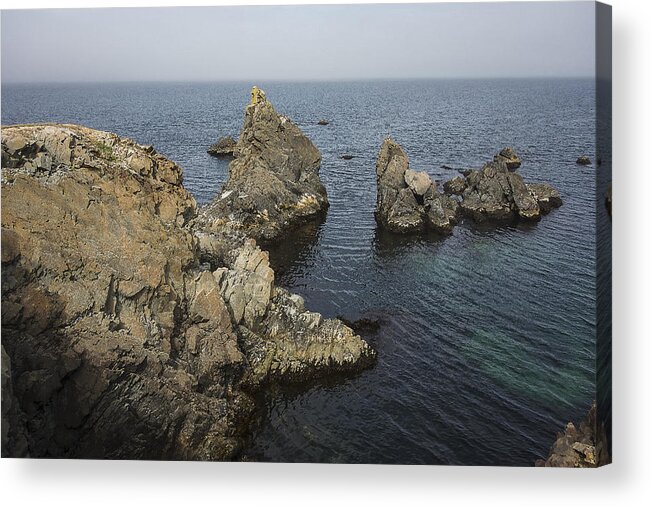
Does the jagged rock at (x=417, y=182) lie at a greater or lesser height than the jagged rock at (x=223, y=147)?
lesser

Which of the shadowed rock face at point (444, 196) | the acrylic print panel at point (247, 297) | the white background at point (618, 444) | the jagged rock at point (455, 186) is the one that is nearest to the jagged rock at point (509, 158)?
the shadowed rock face at point (444, 196)

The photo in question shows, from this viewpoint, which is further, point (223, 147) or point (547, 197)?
point (223, 147)

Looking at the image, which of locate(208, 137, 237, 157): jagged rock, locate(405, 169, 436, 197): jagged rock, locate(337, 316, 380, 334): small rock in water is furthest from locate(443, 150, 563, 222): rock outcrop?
locate(337, 316, 380, 334): small rock in water

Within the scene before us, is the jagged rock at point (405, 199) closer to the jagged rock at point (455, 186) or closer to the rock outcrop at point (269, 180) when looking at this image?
the jagged rock at point (455, 186)

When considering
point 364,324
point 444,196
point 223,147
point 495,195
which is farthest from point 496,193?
point 364,324

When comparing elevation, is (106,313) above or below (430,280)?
above

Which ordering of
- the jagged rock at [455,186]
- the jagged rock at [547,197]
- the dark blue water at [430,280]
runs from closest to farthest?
the dark blue water at [430,280] < the jagged rock at [547,197] < the jagged rock at [455,186]

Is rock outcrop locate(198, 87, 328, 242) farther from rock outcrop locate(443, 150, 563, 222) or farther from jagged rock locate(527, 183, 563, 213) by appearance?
jagged rock locate(527, 183, 563, 213)

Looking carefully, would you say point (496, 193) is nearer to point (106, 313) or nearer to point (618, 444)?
point (618, 444)
